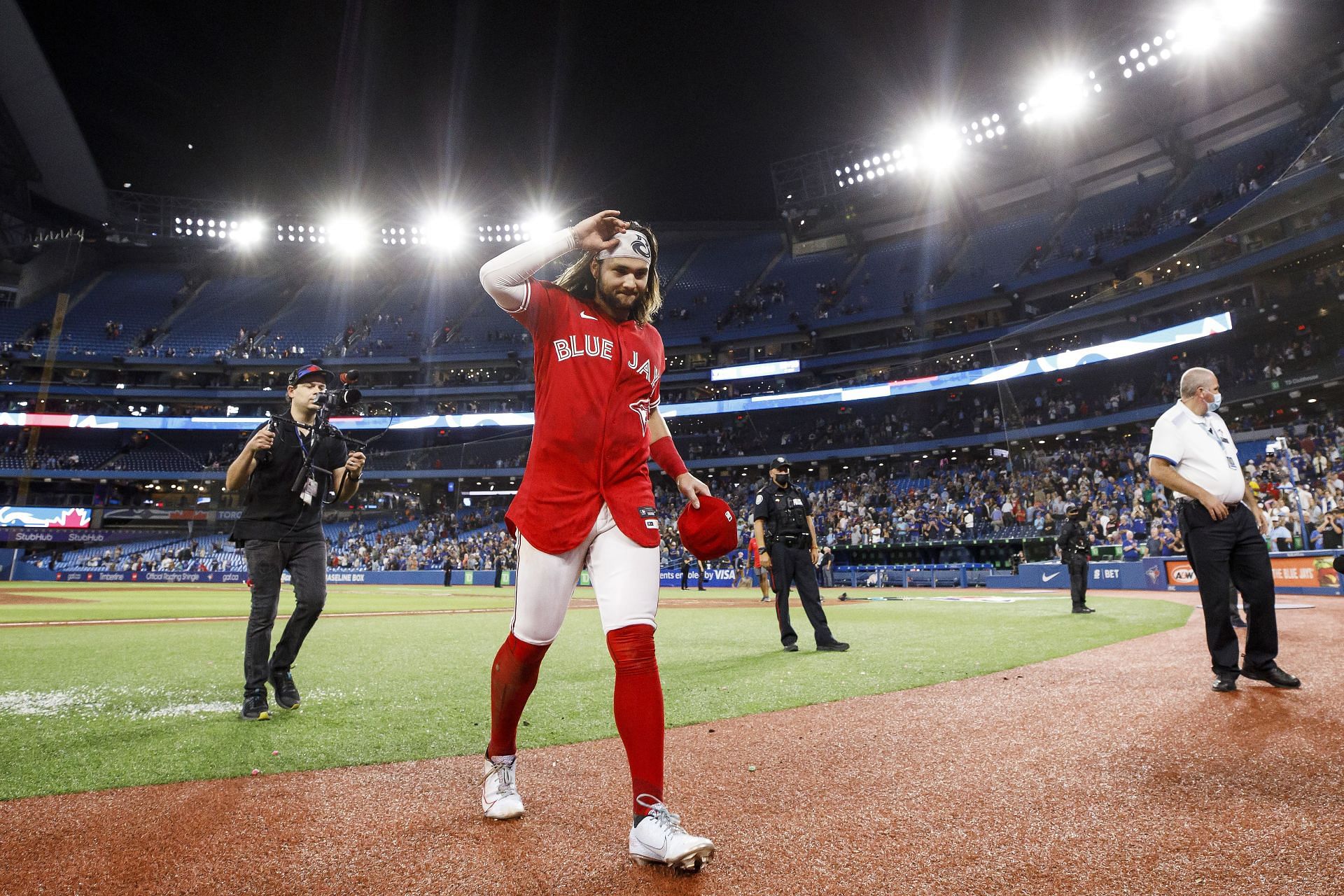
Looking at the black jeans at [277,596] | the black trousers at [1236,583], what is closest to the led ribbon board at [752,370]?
the black trousers at [1236,583]

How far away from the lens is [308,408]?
5180mm

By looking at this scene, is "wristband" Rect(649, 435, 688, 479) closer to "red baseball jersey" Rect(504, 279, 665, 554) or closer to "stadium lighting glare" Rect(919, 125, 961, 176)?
"red baseball jersey" Rect(504, 279, 665, 554)

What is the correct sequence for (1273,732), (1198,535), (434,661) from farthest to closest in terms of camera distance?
(434,661) < (1198,535) < (1273,732)

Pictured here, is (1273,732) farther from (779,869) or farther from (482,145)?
(482,145)

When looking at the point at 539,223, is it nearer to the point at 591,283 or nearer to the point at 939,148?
the point at 939,148

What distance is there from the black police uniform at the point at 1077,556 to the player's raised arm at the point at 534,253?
1196 centimetres

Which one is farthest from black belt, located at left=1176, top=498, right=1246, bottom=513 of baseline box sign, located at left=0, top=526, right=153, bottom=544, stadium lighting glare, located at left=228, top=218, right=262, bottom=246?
stadium lighting glare, located at left=228, top=218, right=262, bottom=246

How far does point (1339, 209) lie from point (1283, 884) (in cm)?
704

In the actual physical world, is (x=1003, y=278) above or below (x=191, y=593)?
above

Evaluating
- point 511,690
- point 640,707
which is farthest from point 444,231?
point 640,707

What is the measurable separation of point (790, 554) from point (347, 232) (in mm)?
50624

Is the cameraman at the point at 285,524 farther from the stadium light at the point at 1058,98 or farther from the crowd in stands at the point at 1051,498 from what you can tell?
the stadium light at the point at 1058,98

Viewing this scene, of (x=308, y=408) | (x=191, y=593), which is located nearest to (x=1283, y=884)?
(x=308, y=408)

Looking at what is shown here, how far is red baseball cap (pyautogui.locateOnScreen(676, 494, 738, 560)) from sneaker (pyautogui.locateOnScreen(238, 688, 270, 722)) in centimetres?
339
